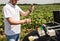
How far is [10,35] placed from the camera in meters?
2.67

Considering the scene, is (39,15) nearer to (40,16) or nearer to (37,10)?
(40,16)

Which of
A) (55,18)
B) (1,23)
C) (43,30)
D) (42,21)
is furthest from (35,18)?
(43,30)

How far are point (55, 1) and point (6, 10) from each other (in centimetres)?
221

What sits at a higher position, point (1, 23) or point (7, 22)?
point (7, 22)

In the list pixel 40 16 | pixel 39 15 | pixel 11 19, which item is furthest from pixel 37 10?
pixel 11 19

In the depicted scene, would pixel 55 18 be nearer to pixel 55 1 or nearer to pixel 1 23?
pixel 55 1

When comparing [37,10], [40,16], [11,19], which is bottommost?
[40,16]

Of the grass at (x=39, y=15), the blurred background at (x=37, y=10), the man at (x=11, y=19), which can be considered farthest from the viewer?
the grass at (x=39, y=15)

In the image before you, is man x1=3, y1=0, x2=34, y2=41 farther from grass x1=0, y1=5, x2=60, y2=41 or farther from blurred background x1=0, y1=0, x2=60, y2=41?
grass x1=0, y1=5, x2=60, y2=41

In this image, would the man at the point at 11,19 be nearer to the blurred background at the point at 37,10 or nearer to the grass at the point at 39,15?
the blurred background at the point at 37,10

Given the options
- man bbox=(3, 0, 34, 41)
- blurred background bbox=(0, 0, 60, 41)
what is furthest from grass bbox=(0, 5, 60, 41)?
man bbox=(3, 0, 34, 41)

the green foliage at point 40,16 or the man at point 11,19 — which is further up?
the man at point 11,19

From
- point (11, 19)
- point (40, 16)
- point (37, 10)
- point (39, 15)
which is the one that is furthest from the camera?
point (39, 15)

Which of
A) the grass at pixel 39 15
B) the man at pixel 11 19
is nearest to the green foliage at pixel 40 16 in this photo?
the grass at pixel 39 15
